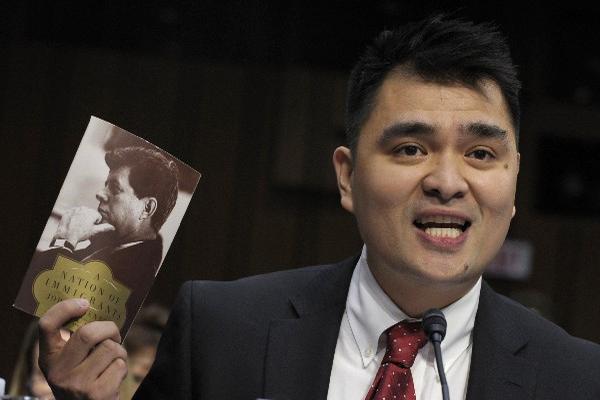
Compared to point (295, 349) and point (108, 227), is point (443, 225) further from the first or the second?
point (108, 227)

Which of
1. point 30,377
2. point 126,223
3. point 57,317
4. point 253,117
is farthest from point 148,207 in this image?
point 253,117

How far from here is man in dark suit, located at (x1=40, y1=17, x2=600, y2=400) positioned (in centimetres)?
178

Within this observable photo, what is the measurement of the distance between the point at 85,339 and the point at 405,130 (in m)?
0.65

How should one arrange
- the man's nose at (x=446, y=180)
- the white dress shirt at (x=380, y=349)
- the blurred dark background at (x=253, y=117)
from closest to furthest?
the man's nose at (x=446, y=180)
the white dress shirt at (x=380, y=349)
the blurred dark background at (x=253, y=117)

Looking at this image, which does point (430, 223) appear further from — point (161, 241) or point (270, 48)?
point (270, 48)

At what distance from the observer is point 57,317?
5.59 feet

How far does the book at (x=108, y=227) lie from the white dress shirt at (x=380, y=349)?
15.8 inches

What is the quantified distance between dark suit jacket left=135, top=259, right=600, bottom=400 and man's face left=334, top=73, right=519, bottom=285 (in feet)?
0.55

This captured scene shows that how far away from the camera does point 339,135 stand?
6270mm

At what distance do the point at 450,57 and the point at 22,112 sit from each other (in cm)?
447

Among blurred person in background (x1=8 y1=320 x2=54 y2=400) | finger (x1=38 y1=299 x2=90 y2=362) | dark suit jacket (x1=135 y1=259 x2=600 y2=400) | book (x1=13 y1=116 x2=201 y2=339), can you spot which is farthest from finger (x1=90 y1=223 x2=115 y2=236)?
blurred person in background (x1=8 y1=320 x2=54 y2=400)

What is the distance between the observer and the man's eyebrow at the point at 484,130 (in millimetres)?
1806

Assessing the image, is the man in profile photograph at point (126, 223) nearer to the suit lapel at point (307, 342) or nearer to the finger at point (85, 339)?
the finger at point (85, 339)

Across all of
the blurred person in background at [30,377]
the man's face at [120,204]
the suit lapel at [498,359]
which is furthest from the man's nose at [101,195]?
the blurred person in background at [30,377]
